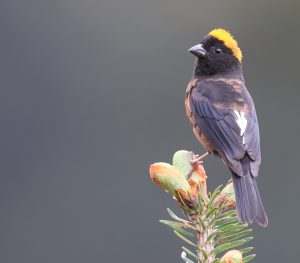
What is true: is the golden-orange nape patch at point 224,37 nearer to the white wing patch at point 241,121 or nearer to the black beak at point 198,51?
the black beak at point 198,51

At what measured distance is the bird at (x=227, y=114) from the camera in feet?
10.6

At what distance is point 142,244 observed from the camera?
5.31 meters

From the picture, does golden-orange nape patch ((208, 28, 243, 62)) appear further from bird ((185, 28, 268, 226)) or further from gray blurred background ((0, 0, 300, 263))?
Answer: gray blurred background ((0, 0, 300, 263))

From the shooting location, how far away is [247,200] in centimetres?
263

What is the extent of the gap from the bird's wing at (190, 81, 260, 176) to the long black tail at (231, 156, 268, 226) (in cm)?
3

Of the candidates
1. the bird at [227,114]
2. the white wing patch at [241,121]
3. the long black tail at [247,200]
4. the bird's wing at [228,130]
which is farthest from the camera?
the white wing patch at [241,121]

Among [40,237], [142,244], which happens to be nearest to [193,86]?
[142,244]

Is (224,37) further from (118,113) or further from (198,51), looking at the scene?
(118,113)

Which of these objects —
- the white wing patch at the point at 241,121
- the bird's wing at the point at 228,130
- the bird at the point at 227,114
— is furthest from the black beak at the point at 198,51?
the white wing patch at the point at 241,121

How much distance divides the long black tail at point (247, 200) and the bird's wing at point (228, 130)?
3 centimetres

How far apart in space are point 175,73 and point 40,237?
1.77 meters

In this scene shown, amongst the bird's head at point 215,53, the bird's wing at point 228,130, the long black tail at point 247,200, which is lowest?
the long black tail at point 247,200

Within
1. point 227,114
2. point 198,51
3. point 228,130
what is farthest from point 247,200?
point 198,51

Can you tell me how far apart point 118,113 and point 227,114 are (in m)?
2.29
